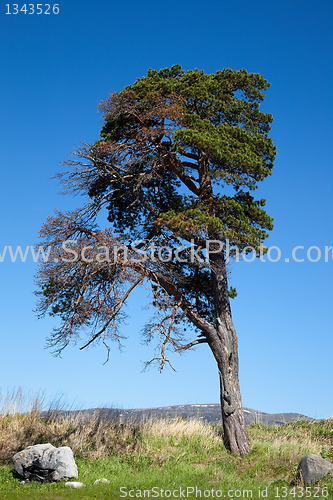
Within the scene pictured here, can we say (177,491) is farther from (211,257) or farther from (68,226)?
(68,226)

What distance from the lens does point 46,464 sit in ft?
37.3

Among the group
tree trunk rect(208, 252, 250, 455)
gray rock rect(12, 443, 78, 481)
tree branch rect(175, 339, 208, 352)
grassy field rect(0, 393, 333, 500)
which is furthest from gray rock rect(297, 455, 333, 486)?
gray rock rect(12, 443, 78, 481)

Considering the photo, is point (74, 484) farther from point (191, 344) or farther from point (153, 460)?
point (191, 344)

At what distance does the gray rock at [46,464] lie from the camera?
11266 mm

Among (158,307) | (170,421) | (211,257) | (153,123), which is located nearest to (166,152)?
(153,123)

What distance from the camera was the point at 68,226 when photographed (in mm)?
14656

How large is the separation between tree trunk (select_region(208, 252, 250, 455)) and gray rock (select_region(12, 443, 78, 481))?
4.85 metres

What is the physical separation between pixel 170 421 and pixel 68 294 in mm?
6037

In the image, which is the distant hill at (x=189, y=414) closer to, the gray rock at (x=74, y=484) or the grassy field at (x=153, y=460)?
the grassy field at (x=153, y=460)

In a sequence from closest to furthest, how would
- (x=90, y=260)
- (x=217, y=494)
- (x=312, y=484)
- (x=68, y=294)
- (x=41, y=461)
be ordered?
(x=217, y=494), (x=312, y=484), (x=41, y=461), (x=90, y=260), (x=68, y=294)

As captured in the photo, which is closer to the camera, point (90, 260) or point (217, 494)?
point (217, 494)

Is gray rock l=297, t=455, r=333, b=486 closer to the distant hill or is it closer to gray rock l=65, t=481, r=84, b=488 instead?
gray rock l=65, t=481, r=84, b=488

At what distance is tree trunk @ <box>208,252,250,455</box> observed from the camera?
44.0 ft

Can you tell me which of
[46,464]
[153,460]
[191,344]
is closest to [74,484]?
[46,464]
